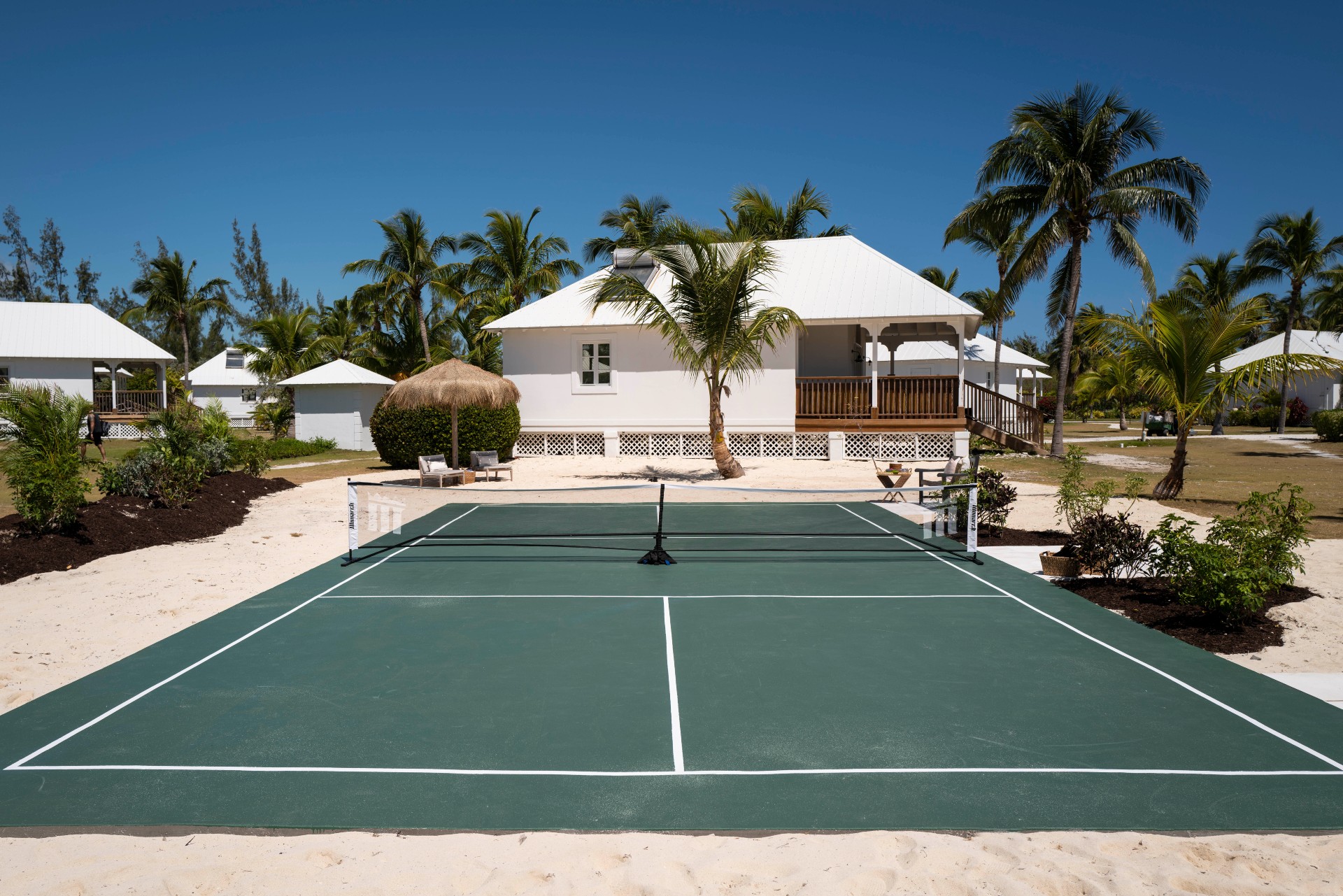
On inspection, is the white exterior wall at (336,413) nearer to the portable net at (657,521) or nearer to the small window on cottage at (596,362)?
the small window on cottage at (596,362)

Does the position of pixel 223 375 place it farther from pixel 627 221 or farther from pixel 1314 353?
pixel 1314 353

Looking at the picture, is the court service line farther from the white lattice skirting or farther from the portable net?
the white lattice skirting

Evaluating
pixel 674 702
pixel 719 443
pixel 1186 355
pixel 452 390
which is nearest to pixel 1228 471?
pixel 1186 355

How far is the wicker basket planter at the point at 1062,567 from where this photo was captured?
377 inches

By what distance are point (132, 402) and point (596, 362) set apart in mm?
26469

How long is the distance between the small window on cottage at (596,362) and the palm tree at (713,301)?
465cm

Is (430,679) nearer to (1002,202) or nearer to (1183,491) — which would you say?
(1183,491)

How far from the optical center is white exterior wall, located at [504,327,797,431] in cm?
2377

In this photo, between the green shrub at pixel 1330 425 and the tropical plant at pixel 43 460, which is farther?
the green shrub at pixel 1330 425

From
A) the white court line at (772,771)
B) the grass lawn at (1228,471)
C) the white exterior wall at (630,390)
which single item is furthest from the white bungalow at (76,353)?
the white court line at (772,771)

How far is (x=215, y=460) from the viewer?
16828 millimetres

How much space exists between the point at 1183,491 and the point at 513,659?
1569 cm

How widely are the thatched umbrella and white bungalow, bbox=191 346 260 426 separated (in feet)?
108

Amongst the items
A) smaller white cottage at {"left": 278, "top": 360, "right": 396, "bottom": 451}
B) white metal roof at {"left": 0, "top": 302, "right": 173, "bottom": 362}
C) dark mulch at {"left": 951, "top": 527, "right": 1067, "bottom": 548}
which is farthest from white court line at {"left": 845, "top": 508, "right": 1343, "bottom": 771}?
white metal roof at {"left": 0, "top": 302, "right": 173, "bottom": 362}
